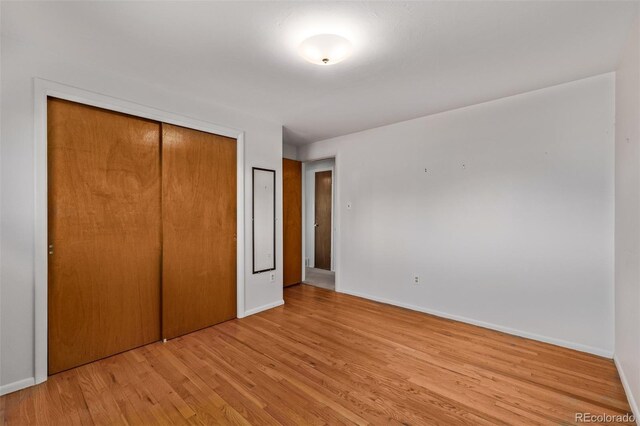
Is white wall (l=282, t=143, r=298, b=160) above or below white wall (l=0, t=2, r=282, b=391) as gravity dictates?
above

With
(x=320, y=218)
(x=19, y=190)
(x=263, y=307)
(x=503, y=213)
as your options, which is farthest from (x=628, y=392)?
(x=320, y=218)

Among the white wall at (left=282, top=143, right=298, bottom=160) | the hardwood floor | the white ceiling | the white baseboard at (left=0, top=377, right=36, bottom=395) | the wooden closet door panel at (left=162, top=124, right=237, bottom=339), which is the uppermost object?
the white ceiling

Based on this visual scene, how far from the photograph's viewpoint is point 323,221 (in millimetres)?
6547

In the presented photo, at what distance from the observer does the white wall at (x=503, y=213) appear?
8.91 ft

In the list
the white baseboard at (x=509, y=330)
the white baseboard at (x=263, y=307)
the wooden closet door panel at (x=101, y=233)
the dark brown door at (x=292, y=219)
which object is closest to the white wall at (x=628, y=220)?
the white baseboard at (x=509, y=330)

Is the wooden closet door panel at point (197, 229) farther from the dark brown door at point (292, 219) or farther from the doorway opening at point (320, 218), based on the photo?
the doorway opening at point (320, 218)

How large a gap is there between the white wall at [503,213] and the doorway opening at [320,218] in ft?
5.97

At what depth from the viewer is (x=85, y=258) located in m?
2.51

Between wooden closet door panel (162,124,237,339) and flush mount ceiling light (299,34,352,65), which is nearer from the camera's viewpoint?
flush mount ceiling light (299,34,352,65)

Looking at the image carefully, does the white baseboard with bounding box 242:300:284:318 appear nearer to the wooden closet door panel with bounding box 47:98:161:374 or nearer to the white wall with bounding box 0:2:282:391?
the wooden closet door panel with bounding box 47:98:161:374

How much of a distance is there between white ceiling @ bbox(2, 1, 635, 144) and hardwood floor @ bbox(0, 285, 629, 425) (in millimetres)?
2574

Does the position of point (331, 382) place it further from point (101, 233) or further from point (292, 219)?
point (292, 219)

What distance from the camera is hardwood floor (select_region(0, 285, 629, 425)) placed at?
75.1 inches

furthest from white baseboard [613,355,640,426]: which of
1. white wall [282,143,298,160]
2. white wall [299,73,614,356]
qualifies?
white wall [282,143,298,160]
